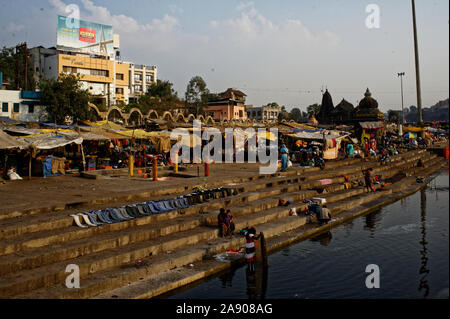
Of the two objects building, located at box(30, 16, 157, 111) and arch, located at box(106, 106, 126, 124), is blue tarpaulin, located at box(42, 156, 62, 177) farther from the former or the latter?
building, located at box(30, 16, 157, 111)

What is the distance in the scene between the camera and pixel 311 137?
79.8 feet

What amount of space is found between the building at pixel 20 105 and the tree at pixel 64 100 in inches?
72.5

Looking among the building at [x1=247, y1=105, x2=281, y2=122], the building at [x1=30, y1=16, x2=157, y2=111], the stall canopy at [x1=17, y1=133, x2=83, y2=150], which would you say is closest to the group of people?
the stall canopy at [x1=17, y1=133, x2=83, y2=150]

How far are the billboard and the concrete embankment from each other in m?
38.3

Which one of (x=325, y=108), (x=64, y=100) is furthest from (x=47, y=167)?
(x=325, y=108)

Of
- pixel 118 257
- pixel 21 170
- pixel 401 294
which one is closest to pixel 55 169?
pixel 21 170

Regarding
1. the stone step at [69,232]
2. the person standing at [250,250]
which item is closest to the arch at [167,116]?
the stone step at [69,232]

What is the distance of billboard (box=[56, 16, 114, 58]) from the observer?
4494 cm

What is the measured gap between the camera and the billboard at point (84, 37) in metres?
44.9

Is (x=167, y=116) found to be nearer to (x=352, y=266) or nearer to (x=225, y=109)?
(x=352, y=266)

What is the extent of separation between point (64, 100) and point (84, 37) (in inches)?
819

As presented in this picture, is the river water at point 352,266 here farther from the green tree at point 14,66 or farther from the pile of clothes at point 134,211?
the green tree at point 14,66

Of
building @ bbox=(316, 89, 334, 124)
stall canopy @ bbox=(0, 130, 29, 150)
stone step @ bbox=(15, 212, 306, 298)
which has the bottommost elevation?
stone step @ bbox=(15, 212, 306, 298)

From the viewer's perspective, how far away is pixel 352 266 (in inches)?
366
